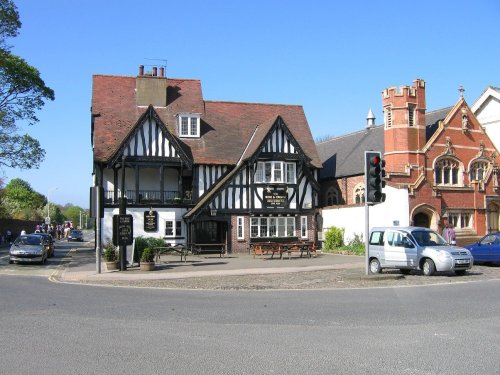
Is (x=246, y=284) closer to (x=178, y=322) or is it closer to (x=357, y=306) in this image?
(x=357, y=306)

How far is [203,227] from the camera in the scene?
118 feet

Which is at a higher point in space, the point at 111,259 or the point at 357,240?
the point at 357,240

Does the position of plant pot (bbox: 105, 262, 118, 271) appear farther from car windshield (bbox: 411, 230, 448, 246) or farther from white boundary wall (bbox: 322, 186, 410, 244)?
white boundary wall (bbox: 322, 186, 410, 244)

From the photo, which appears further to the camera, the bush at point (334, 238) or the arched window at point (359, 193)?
the arched window at point (359, 193)

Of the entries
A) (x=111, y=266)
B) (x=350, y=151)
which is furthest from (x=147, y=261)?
(x=350, y=151)

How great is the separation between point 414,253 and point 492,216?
767 inches

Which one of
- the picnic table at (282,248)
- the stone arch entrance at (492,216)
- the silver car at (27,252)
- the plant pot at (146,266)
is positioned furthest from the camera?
the stone arch entrance at (492,216)

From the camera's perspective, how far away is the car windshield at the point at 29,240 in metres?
28.3

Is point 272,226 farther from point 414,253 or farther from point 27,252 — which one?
point 414,253

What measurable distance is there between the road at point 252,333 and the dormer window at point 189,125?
24.2 m

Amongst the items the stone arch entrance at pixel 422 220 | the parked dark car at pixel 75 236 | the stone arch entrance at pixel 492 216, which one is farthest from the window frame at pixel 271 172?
the parked dark car at pixel 75 236

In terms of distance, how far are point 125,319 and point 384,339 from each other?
4910mm

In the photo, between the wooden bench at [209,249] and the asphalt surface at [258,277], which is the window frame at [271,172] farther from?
the asphalt surface at [258,277]

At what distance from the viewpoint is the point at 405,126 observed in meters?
34.7
